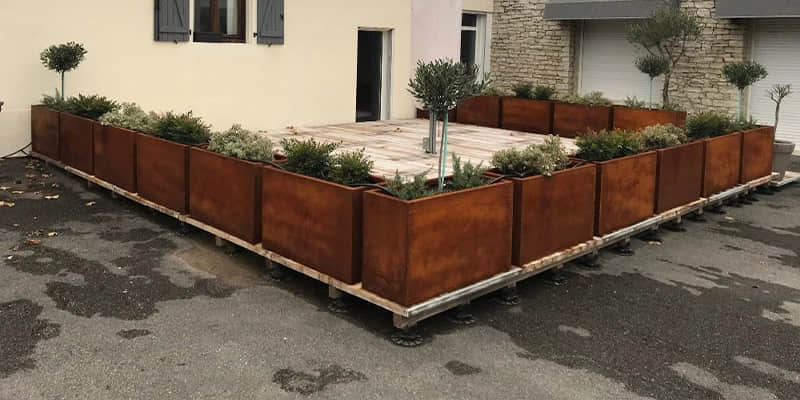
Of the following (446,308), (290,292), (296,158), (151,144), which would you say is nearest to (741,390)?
(446,308)

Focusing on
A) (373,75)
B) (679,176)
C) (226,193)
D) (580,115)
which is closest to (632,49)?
(580,115)

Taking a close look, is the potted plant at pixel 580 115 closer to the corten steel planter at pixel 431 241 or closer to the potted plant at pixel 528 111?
the potted plant at pixel 528 111

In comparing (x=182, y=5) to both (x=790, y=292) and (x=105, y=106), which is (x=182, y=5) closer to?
(x=105, y=106)

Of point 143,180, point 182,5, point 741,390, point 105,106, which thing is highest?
point 182,5

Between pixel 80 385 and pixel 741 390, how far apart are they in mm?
4274

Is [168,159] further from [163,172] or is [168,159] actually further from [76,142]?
[76,142]

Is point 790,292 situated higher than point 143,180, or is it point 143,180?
point 143,180

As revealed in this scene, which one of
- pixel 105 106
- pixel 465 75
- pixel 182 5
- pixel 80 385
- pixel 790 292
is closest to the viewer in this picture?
pixel 80 385

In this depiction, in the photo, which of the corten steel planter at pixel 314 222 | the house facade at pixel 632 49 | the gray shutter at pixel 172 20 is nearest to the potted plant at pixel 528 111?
the house facade at pixel 632 49

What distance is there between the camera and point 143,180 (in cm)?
896

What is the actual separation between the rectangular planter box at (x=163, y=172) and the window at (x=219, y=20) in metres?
5.54

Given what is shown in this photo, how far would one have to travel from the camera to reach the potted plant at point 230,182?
7102 mm

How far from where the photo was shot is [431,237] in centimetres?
566

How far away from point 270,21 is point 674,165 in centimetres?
871
